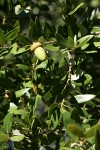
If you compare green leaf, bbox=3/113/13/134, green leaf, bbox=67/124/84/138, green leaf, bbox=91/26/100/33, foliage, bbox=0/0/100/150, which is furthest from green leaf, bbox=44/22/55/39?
green leaf, bbox=67/124/84/138

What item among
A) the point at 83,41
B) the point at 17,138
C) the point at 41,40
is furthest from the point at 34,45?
the point at 17,138

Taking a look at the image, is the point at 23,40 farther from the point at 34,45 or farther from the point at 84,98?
the point at 84,98

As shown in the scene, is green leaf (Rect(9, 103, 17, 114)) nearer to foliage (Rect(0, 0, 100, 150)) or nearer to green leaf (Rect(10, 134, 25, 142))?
foliage (Rect(0, 0, 100, 150))

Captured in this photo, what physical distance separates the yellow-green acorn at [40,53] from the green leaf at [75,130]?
0.27 m

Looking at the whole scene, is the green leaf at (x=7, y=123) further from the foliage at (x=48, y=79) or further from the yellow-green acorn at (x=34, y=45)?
the yellow-green acorn at (x=34, y=45)

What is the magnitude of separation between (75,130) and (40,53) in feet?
0.93

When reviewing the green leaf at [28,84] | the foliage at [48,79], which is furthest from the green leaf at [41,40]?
the green leaf at [28,84]

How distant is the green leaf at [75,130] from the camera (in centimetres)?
76

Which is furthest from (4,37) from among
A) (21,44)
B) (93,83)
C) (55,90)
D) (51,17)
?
(51,17)

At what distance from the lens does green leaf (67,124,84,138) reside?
760 mm

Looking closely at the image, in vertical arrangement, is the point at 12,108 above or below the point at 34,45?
below

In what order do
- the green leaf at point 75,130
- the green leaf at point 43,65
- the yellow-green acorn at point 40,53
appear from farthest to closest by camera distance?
1. the green leaf at point 43,65
2. the yellow-green acorn at point 40,53
3. the green leaf at point 75,130

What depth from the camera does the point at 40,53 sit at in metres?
0.98

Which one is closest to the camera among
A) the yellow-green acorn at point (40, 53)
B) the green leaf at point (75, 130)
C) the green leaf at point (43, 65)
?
the green leaf at point (75, 130)
